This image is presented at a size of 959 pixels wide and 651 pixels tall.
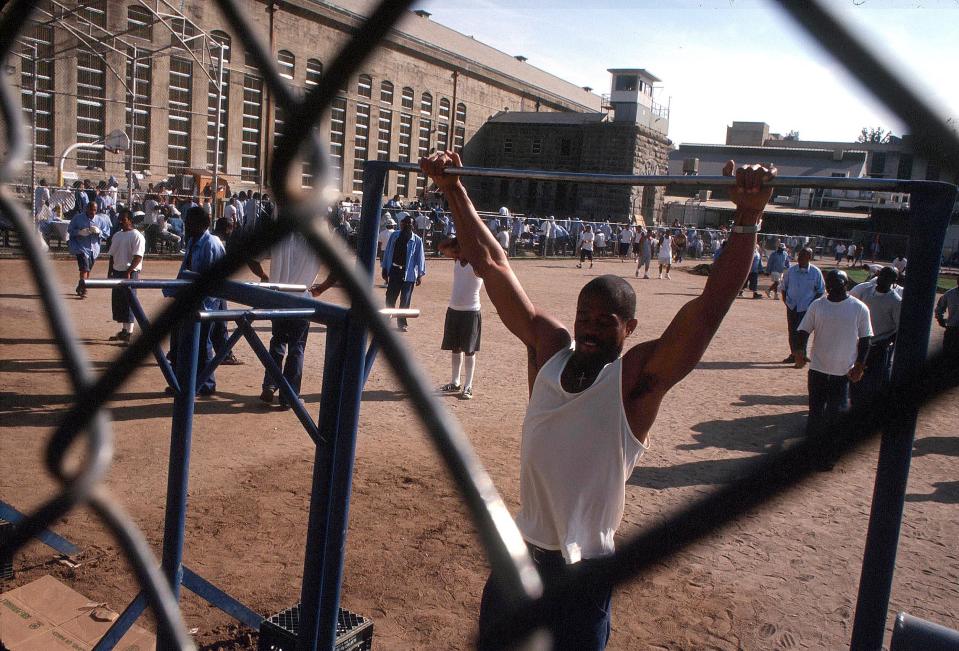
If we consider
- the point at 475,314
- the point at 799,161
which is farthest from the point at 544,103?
the point at 475,314

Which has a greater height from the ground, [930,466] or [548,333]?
[548,333]

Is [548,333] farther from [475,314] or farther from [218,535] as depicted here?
[475,314]

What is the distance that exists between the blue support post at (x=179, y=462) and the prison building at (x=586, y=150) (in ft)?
123

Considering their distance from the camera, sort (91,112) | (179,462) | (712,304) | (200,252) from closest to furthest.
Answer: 1. (712,304)
2. (179,462)
3. (200,252)
4. (91,112)

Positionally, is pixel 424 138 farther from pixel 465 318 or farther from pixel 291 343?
pixel 291 343

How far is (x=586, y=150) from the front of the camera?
42.8 meters

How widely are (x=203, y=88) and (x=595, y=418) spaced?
2896 centimetres

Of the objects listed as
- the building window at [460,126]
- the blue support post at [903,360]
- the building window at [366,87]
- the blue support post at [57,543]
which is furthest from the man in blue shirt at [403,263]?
the building window at [460,126]

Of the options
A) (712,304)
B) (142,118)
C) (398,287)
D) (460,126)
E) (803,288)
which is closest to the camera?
(712,304)

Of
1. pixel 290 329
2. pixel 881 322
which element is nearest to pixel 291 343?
pixel 290 329

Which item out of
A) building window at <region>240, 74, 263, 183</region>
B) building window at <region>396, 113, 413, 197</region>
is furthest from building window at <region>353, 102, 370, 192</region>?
building window at <region>240, 74, 263, 183</region>

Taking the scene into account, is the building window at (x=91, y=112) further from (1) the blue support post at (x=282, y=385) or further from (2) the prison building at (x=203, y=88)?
(1) the blue support post at (x=282, y=385)

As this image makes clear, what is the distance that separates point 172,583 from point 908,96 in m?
3.02

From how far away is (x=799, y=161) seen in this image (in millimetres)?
47188
